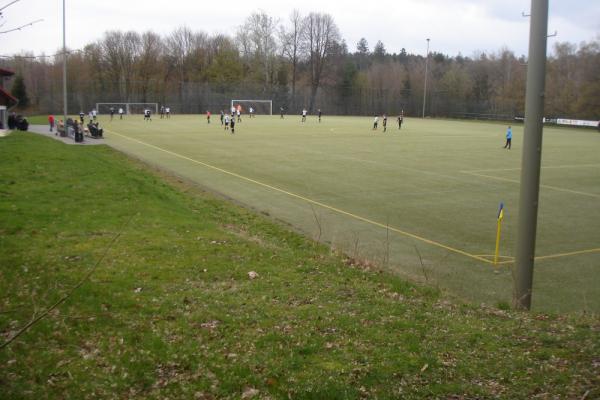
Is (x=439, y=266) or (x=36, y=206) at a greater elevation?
(x=36, y=206)

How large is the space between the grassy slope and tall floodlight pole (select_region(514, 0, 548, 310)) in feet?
5.40

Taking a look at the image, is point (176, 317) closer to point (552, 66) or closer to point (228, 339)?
point (228, 339)

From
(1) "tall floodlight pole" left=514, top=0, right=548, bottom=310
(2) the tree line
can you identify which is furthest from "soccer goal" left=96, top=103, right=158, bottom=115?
(1) "tall floodlight pole" left=514, top=0, right=548, bottom=310

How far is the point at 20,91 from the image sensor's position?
8031cm

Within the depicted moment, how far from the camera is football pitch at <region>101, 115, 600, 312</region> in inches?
497

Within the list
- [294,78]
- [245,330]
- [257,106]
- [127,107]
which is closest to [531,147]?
[245,330]

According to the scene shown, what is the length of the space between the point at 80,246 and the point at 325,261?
4.85 m

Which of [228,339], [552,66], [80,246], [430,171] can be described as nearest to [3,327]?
[228,339]

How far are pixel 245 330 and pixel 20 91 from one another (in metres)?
84.9

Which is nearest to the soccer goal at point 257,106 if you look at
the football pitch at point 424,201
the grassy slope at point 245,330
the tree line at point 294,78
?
the tree line at point 294,78

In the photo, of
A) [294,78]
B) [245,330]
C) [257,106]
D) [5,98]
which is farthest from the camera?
[294,78]

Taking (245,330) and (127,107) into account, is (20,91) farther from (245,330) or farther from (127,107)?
(245,330)

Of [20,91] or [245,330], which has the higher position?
[20,91]

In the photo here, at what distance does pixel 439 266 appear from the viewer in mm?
13016
